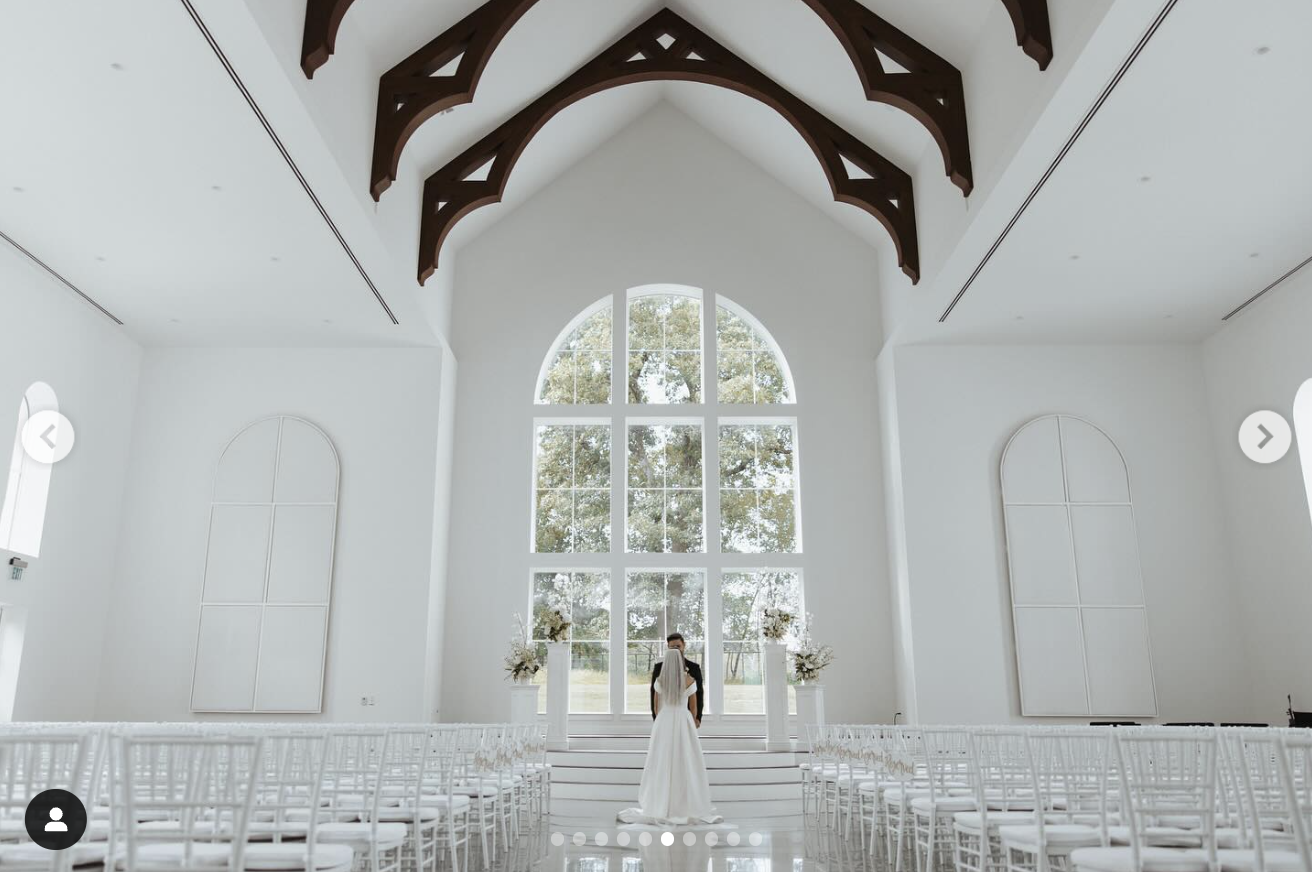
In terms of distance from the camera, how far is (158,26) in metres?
6.12

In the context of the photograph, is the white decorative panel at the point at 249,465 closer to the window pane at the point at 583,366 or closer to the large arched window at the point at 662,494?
the large arched window at the point at 662,494

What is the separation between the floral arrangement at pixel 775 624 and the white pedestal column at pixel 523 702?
267 cm

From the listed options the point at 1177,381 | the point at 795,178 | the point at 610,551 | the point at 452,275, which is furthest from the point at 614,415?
the point at 1177,381

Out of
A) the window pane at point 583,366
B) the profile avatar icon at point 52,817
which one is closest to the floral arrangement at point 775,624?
the window pane at point 583,366

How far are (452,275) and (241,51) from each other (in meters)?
6.38

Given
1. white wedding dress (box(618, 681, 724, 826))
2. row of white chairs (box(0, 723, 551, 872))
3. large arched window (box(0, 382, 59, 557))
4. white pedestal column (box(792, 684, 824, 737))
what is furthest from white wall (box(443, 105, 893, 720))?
row of white chairs (box(0, 723, 551, 872))

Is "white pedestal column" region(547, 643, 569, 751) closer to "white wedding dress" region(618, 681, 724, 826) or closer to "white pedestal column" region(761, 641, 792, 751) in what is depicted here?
"white pedestal column" region(761, 641, 792, 751)

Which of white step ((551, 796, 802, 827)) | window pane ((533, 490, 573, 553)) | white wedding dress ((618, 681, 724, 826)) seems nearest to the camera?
white wedding dress ((618, 681, 724, 826))

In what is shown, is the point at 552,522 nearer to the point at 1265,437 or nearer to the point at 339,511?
the point at 339,511

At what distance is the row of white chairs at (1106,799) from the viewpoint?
143 inches

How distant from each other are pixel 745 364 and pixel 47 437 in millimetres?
7993

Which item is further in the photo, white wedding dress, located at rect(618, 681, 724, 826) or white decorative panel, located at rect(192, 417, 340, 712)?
white decorative panel, located at rect(192, 417, 340, 712)

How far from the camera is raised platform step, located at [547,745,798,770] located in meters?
9.94

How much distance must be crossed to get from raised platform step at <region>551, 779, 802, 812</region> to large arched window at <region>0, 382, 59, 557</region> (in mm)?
5737
